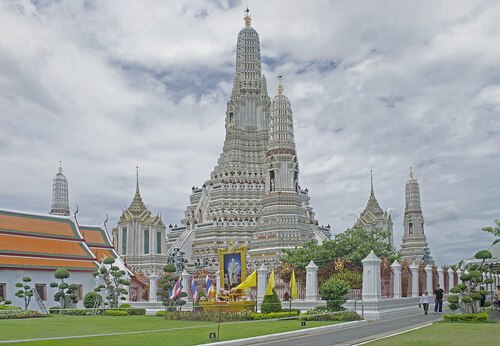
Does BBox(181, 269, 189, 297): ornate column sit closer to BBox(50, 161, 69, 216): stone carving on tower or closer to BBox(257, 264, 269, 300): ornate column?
BBox(257, 264, 269, 300): ornate column

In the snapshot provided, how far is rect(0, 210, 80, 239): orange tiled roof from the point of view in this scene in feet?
148

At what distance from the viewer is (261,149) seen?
7719 centimetres

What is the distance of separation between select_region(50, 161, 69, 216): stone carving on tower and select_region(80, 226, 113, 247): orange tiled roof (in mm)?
30723

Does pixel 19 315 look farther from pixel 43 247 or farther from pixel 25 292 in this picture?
pixel 43 247

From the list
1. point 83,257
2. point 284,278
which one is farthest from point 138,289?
point 284,278

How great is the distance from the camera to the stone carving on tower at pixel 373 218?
285 feet

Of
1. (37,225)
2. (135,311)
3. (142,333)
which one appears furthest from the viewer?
(37,225)

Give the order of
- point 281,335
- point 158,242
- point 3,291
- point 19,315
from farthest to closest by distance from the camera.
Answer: point 158,242, point 3,291, point 19,315, point 281,335

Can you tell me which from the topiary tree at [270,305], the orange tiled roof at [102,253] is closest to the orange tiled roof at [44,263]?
the orange tiled roof at [102,253]

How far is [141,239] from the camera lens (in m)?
75.9

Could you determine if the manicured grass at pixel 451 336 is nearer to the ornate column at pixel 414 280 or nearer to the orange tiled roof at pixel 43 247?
the ornate column at pixel 414 280

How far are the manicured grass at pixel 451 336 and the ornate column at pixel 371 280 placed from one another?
21.3 feet

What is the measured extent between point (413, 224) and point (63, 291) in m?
52.4

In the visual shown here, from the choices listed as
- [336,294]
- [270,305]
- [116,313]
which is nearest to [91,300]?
[116,313]
